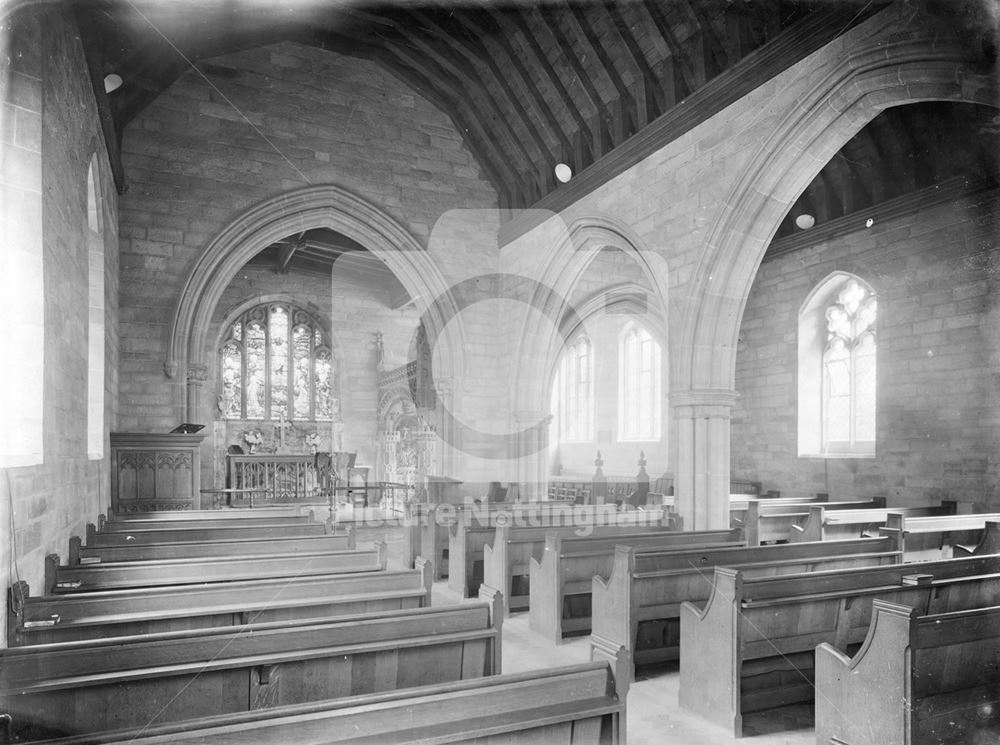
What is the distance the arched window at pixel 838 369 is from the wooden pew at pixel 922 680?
22.6 feet

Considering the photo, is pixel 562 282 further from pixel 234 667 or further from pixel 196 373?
pixel 234 667

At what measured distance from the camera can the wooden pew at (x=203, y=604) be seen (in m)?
2.99

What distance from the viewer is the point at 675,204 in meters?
7.68

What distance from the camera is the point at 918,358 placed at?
28.1 ft

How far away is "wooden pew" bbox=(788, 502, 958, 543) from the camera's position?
241 inches

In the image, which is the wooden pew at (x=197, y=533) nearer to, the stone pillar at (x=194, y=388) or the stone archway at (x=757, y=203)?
the stone archway at (x=757, y=203)

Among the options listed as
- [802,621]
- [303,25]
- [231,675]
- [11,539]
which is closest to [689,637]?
[802,621]

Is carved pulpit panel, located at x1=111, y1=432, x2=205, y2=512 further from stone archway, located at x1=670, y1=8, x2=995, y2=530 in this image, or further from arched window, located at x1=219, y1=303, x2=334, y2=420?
arched window, located at x1=219, y1=303, x2=334, y2=420

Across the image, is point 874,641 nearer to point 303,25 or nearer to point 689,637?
point 689,637

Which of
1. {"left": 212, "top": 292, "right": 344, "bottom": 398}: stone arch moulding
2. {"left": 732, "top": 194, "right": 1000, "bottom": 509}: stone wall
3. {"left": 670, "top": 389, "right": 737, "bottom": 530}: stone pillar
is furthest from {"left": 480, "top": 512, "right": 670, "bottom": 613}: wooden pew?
{"left": 212, "top": 292, "right": 344, "bottom": 398}: stone arch moulding

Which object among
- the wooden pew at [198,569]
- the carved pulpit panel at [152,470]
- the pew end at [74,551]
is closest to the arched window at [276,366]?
the carved pulpit panel at [152,470]

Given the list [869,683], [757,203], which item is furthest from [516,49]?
[869,683]

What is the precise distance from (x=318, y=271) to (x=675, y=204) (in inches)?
404

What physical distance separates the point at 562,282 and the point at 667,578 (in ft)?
21.2
